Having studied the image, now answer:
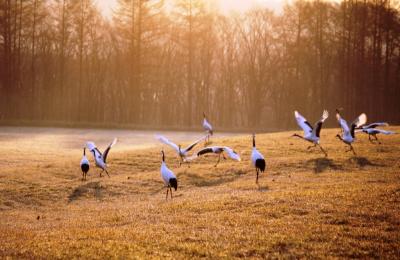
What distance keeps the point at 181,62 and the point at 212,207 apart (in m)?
49.7

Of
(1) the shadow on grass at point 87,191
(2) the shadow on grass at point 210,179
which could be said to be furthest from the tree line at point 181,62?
(1) the shadow on grass at point 87,191

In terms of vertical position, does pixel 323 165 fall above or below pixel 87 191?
above

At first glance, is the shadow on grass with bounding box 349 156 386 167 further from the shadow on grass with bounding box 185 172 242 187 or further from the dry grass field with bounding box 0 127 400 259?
the shadow on grass with bounding box 185 172 242 187

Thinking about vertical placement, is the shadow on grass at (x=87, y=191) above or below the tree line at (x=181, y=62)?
below

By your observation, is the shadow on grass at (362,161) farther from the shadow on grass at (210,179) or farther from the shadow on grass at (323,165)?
the shadow on grass at (210,179)

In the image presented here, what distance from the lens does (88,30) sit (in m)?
58.6

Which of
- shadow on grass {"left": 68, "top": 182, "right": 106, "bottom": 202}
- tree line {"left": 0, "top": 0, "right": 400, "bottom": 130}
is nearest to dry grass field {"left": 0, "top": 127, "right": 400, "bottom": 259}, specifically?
shadow on grass {"left": 68, "top": 182, "right": 106, "bottom": 202}

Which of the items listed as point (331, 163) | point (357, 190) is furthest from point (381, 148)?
point (357, 190)

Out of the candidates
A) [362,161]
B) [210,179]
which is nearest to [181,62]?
[362,161]

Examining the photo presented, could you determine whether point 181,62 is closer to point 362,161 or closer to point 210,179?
point 362,161

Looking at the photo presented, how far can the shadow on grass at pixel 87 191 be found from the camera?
16.0 metres

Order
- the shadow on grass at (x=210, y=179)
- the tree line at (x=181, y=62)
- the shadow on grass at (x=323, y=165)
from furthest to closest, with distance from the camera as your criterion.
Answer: the tree line at (x=181, y=62), the shadow on grass at (x=323, y=165), the shadow on grass at (x=210, y=179)

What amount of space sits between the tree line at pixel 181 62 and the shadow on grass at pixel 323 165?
3813 cm

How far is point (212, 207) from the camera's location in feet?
38.3
